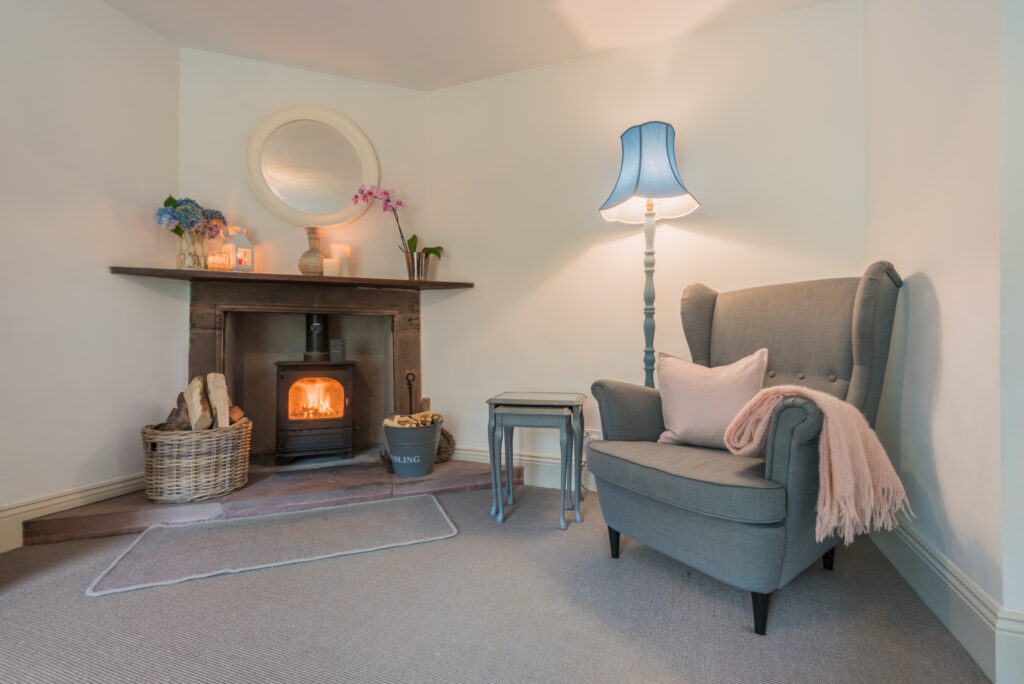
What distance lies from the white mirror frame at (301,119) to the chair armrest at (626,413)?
1.96m

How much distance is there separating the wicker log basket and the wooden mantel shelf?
2.52 feet

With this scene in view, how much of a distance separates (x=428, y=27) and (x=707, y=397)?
7.48 feet

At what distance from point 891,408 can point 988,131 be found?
1.02m

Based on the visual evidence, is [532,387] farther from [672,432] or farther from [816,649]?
[816,649]

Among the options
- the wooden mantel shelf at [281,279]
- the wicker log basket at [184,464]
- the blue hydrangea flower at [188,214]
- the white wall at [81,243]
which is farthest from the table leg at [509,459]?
the blue hydrangea flower at [188,214]

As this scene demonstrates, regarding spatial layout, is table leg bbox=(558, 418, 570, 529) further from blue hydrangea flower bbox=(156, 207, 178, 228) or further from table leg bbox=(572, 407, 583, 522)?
blue hydrangea flower bbox=(156, 207, 178, 228)

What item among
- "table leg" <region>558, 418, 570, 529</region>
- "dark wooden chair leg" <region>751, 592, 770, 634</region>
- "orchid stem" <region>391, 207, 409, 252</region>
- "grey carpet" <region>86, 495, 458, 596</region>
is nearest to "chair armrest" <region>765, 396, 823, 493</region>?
"dark wooden chair leg" <region>751, 592, 770, 634</region>

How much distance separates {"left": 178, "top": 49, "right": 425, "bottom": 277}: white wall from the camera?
260 cm

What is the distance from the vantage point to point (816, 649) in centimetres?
121

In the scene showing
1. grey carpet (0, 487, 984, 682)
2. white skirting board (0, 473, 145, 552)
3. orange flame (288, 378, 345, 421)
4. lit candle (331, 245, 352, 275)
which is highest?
lit candle (331, 245, 352, 275)

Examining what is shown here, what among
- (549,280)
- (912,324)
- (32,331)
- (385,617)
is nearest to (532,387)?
(549,280)

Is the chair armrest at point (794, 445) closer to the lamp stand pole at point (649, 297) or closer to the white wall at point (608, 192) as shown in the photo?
the lamp stand pole at point (649, 297)

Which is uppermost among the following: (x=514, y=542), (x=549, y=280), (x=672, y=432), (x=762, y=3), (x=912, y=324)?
(x=762, y=3)

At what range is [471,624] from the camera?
1326 mm
